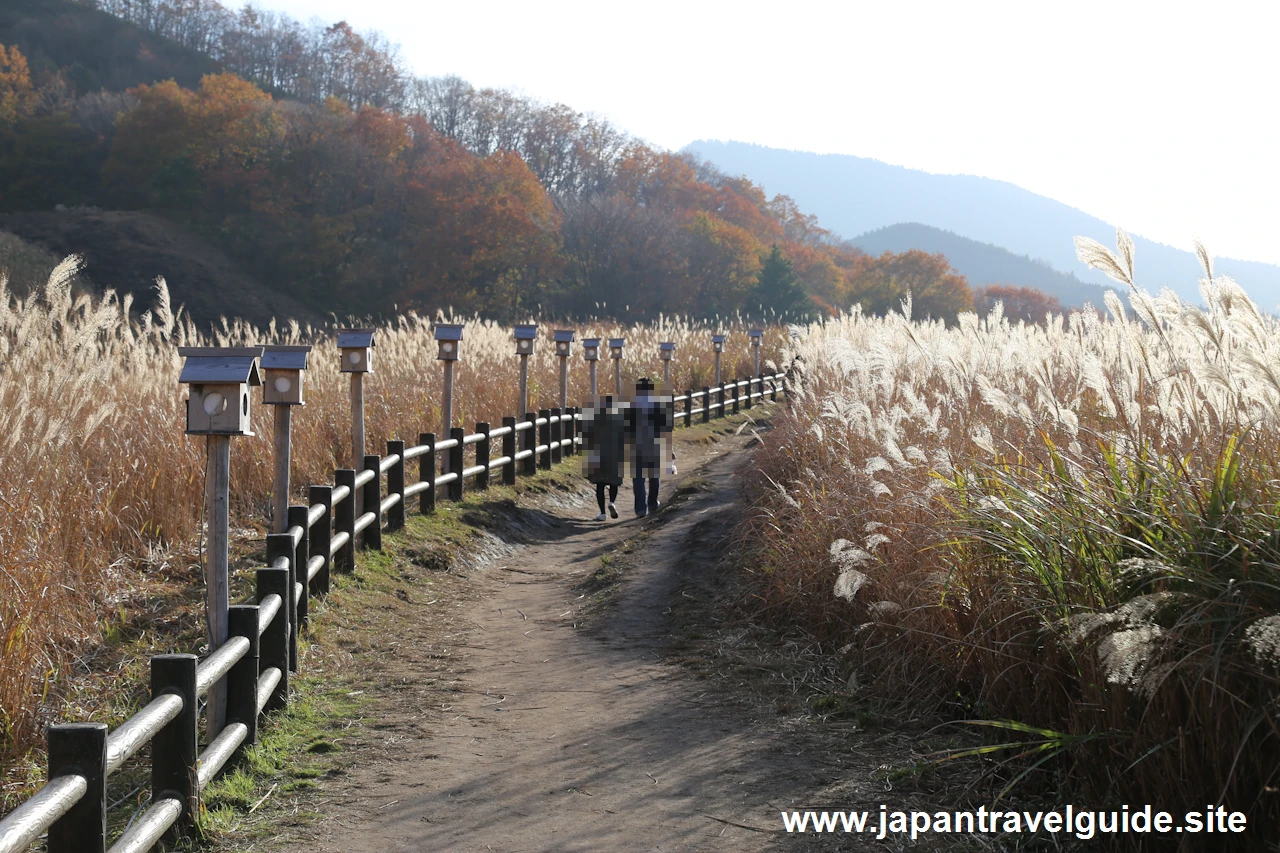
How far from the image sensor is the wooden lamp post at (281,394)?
6.19 m

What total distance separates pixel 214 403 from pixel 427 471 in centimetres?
543

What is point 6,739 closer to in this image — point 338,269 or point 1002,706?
point 1002,706

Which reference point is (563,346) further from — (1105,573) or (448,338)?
(1105,573)

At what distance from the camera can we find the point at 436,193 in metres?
44.3

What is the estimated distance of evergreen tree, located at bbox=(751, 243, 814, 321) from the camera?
186 ft

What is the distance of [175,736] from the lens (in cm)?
352

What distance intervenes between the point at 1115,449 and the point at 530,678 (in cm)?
340

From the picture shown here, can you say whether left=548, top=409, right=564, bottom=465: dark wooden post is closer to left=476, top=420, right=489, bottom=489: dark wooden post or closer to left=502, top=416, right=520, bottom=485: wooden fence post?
left=502, top=416, right=520, bottom=485: wooden fence post

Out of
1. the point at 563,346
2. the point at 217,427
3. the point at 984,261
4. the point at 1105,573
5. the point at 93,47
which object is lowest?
the point at 1105,573

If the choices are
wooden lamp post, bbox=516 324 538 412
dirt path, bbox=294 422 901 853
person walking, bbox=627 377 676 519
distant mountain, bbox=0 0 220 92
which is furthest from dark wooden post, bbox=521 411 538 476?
distant mountain, bbox=0 0 220 92

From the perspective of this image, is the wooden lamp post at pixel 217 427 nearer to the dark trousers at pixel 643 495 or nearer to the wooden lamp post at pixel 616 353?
the dark trousers at pixel 643 495

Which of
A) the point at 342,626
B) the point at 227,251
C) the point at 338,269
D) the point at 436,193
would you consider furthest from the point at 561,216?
the point at 342,626

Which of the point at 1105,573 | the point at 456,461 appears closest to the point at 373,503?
the point at 456,461

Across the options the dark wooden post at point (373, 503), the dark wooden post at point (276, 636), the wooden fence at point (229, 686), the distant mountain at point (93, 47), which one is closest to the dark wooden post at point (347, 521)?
the wooden fence at point (229, 686)
